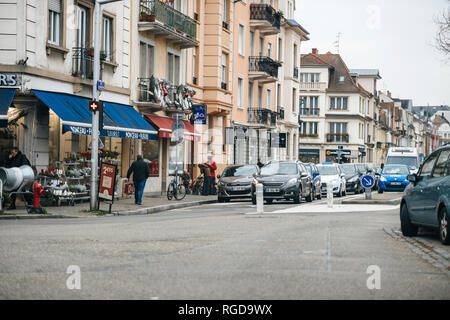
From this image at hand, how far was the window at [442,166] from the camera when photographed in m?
13.5

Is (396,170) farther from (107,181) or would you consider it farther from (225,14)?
(107,181)

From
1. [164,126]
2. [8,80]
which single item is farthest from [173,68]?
[8,80]

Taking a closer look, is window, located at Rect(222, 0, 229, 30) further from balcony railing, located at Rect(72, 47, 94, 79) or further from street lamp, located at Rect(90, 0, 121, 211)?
street lamp, located at Rect(90, 0, 121, 211)

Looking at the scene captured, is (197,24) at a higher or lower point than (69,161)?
higher

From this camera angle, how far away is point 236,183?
31125mm

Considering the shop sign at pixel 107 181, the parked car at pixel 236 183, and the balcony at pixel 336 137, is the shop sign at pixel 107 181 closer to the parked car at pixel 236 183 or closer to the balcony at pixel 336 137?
the parked car at pixel 236 183

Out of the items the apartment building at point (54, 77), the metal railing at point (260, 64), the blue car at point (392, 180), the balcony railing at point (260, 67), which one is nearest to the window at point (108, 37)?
the apartment building at point (54, 77)

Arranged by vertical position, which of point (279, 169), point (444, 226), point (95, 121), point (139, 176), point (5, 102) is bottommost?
point (444, 226)

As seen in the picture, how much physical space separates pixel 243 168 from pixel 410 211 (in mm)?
17546

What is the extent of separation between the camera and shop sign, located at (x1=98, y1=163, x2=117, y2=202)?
22.1 m

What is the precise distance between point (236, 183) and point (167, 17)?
8189 mm
